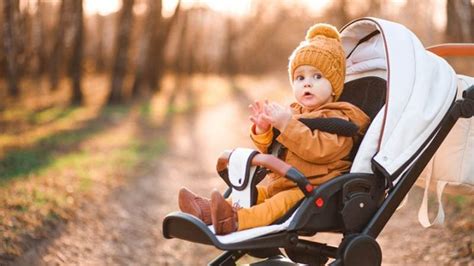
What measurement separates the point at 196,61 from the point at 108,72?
376 inches

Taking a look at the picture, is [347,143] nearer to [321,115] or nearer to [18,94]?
[321,115]

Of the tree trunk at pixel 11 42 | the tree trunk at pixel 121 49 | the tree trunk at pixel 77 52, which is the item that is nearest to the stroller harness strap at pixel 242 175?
the tree trunk at pixel 11 42

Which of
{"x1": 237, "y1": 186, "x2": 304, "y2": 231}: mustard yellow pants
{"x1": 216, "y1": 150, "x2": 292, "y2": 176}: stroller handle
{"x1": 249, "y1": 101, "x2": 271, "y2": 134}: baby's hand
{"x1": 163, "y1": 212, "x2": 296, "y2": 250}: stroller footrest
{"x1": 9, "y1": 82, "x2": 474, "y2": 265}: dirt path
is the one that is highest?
{"x1": 249, "y1": 101, "x2": 271, "y2": 134}: baby's hand

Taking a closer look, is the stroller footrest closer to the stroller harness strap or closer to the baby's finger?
the stroller harness strap

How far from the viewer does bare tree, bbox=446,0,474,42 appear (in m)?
9.27

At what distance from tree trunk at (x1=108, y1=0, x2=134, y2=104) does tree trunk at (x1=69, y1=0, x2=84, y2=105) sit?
106cm

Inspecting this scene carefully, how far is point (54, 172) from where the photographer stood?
9281 mm

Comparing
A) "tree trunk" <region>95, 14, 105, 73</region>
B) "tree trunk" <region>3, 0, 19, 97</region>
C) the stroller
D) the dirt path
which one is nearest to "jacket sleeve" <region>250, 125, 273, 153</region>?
the stroller

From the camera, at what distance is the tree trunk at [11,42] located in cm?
1714

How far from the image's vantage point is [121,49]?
2069 centimetres

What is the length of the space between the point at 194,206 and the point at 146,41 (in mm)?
20128

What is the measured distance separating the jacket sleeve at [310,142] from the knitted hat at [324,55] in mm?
427

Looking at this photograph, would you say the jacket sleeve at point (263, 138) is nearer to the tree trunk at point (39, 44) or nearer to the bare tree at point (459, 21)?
the bare tree at point (459, 21)

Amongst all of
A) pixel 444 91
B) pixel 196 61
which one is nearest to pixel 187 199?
pixel 444 91
